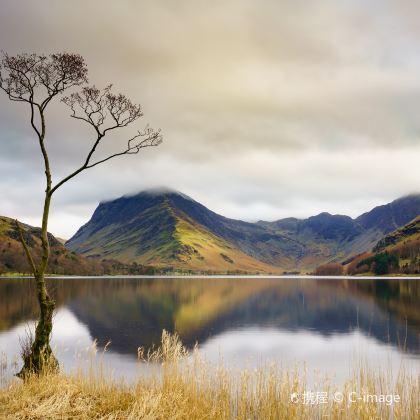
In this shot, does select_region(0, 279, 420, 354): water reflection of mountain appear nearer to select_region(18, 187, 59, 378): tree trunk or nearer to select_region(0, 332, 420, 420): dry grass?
select_region(18, 187, 59, 378): tree trunk

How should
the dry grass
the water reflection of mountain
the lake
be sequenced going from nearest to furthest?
1. the dry grass
2. the lake
3. the water reflection of mountain

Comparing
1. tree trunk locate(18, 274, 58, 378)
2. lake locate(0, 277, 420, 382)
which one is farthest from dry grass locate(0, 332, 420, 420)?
lake locate(0, 277, 420, 382)

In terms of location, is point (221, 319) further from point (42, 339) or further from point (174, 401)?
point (174, 401)

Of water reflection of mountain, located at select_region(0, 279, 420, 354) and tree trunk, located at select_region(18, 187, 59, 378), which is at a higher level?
tree trunk, located at select_region(18, 187, 59, 378)

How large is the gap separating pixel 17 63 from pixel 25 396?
1596cm

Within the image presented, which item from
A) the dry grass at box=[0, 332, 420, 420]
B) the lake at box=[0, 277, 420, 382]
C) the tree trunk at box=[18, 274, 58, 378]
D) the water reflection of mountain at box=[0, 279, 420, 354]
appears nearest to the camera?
the dry grass at box=[0, 332, 420, 420]

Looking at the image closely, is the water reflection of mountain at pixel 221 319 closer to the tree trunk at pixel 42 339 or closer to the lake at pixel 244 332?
the lake at pixel 244 332

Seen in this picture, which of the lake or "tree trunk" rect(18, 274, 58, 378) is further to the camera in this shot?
the lake

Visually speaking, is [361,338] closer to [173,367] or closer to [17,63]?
[173,367]

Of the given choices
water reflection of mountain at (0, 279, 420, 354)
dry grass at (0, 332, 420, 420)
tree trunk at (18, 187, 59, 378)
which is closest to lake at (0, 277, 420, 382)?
water reflection of mountain at (0, 279, 420, 354)

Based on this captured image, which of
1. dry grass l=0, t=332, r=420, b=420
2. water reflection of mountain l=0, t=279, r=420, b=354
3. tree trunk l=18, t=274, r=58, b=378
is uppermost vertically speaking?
tree trunk l=18, t=274, r=58, b=378

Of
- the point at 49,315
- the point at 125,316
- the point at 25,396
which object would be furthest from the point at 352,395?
the point at 125,316

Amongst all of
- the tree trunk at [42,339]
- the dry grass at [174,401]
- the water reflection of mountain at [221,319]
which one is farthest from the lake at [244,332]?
the dry grass at [174,401]

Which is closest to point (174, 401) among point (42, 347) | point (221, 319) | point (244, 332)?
point (42, 347)
